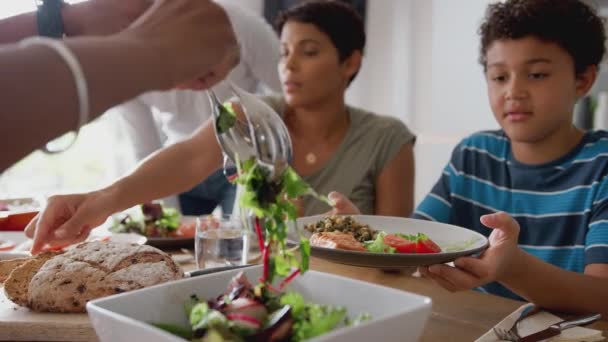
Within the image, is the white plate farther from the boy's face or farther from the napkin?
the boy's face

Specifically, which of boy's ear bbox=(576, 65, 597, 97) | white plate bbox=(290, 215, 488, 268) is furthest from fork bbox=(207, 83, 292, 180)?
boy's ear bbox=(576, 65, 597, 97)

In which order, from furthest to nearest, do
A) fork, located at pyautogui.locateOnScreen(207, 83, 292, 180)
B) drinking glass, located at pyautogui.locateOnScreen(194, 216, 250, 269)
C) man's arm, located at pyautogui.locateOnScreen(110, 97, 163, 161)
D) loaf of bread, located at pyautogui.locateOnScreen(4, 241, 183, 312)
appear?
man's arm, located at pyautogui.locateOnScreen(110, 97, 163, 161) < drinking glass, located at pyautogui.locateOnScreen(194, 216, 250, 269) < loaf of bread, located at pyautogui.locateOnScreen(4, 241, 183, 312) < fork, located at pyautogui.locateOnScreen(207, 83, 292, 180)

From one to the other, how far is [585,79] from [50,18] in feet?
3.91

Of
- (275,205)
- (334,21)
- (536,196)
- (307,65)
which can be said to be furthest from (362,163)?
(275,205)

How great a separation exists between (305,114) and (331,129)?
94 millimetres

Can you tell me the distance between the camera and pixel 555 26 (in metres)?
1.46

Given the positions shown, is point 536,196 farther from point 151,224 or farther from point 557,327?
point 151,224

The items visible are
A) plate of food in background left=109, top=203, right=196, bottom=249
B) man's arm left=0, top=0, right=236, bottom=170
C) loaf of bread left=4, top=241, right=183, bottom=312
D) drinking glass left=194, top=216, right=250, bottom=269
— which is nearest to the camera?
man's arm left=0, top=0, right=236, bottom=170

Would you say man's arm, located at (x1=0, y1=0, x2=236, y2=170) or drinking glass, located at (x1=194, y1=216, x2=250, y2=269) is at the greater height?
man's arm, located at (x1=0, y1=0, x2=236, y2=170)

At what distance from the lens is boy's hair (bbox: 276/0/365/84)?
2.00m

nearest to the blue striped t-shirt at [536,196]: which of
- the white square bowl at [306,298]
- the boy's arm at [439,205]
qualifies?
the boy's arm at [439,205]

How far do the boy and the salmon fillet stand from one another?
9.9 inches

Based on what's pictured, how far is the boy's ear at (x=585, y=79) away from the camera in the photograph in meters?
1.52

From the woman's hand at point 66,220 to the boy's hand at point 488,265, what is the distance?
2.25ft
